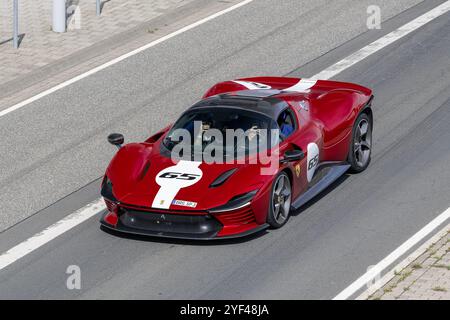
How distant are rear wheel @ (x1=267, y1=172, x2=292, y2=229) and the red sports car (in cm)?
1

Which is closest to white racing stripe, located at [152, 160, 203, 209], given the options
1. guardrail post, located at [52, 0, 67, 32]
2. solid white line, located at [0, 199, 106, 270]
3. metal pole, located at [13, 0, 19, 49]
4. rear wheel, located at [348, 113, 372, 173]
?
solid white line, located at [0, 199, 106, 270]

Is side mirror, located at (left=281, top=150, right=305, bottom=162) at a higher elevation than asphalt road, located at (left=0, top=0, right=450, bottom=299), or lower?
higher

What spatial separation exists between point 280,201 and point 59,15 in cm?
884

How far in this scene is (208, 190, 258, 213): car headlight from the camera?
12.3 m

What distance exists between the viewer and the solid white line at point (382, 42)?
18562mm

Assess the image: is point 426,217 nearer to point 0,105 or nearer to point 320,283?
point 320,283

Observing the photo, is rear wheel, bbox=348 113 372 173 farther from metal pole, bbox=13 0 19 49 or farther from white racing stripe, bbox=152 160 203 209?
metal pole, bbox=13 0 19 49

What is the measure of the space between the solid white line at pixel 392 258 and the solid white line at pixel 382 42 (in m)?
5.61

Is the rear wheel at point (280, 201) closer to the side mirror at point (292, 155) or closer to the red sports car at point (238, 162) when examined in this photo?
the red sports car at point (238, 162)

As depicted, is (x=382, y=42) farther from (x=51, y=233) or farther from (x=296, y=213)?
(x=51, y=233)

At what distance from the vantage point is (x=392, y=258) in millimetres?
12109

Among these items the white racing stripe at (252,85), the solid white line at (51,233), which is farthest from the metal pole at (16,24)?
the solid white line at (51,233)

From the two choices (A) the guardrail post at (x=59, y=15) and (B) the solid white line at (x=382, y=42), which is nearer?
(B) the solid white line at (x=382, y=42)

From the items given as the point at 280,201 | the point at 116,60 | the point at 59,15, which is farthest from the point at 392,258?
the point at 59,15
